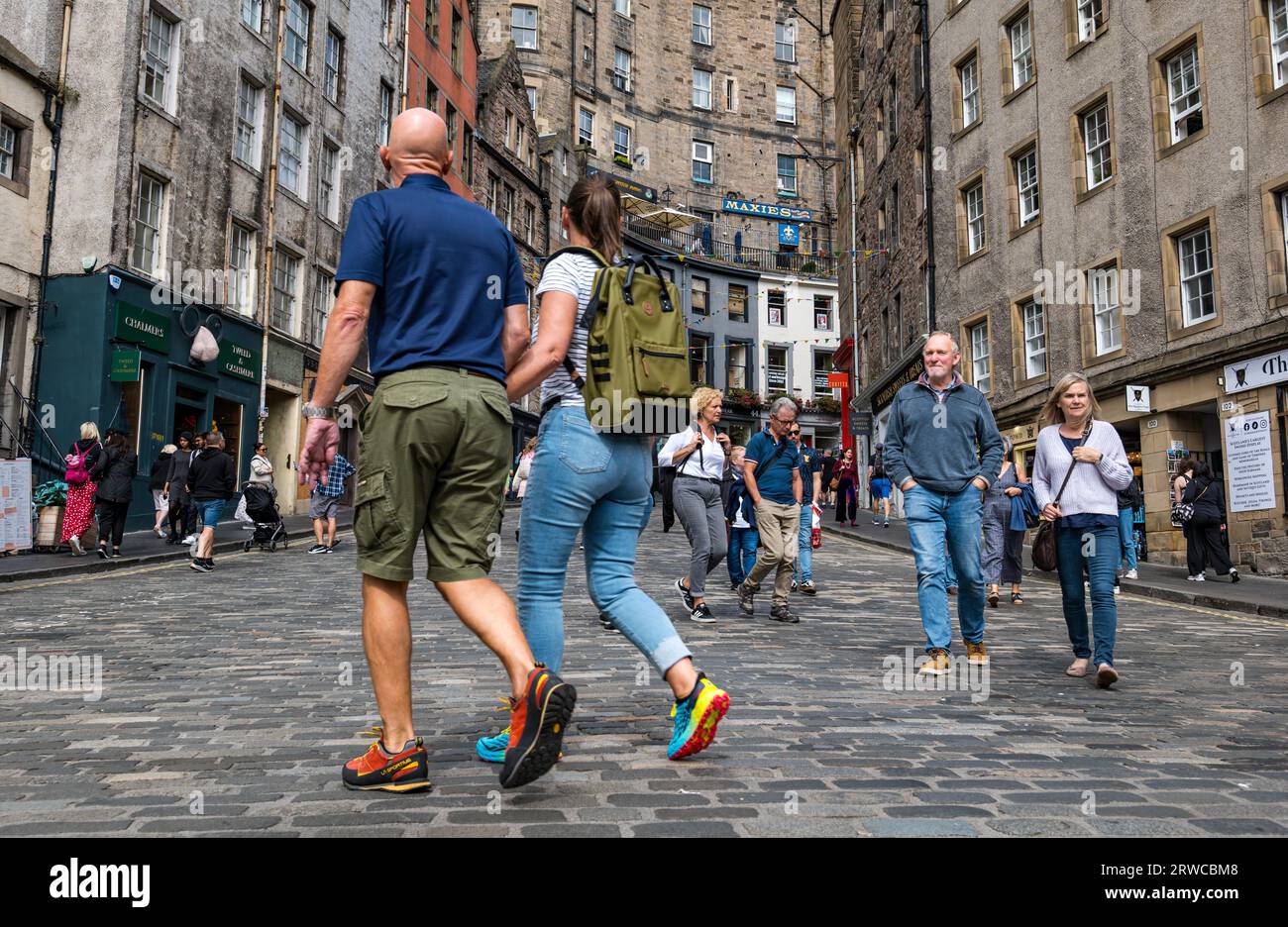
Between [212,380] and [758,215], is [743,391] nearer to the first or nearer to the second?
[758,215]

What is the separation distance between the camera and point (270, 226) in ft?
77.7

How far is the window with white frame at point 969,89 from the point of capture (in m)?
24.0

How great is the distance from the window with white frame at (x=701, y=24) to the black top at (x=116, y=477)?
44603 millimetres

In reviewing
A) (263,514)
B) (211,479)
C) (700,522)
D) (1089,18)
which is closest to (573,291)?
(700,522)

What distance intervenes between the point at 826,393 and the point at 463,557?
49.3m

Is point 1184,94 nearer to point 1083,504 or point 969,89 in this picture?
point 969,89

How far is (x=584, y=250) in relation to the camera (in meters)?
3.61

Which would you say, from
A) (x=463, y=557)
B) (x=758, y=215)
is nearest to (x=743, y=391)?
(x=758, y=215)

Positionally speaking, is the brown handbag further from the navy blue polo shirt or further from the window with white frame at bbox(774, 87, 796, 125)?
the window with white frame at bbox(774, 87, 796, 125)

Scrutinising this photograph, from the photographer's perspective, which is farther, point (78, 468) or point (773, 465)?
point (78, 468)

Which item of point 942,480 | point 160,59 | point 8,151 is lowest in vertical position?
point 942,480

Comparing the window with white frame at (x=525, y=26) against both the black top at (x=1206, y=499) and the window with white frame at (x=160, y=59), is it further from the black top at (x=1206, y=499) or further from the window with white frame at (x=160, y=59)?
the black top at (x=1206, y=499)

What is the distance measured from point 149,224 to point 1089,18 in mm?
18275

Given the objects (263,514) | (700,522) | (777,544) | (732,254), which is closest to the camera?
(700,522)
